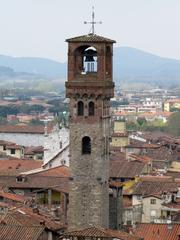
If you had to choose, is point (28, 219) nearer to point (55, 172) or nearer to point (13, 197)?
point (13, 197)

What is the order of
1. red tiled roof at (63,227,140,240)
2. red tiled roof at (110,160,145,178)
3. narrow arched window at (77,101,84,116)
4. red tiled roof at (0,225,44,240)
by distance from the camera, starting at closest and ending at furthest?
red tiled roof at (63,227,140,240) → red tiled roof at (0,225,44,240) → narrow arched window at (77,101,84,116) → red tiled roof at (110,160,145,178)

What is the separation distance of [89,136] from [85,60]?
3109mm

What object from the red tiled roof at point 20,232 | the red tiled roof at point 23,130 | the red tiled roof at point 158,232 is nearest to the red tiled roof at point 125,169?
the red tiled roof at point 158,232

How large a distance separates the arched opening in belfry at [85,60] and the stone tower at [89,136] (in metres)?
0.05

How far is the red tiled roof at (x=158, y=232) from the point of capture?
1707 inches

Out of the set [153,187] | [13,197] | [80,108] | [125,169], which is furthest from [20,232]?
[125,169]

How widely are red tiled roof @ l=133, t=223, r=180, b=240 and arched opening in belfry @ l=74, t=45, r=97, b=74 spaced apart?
649 cm

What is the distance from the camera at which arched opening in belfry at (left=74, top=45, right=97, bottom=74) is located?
46.0 metres

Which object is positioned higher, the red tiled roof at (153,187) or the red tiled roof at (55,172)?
the red tiled roof at (55,172)

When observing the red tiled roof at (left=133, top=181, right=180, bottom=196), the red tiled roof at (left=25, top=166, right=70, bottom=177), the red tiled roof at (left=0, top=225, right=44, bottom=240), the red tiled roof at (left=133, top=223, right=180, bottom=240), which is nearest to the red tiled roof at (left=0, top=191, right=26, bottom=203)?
the red tiled roof at (left=25, top=166, right=70, bottom=177)

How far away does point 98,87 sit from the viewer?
149ft

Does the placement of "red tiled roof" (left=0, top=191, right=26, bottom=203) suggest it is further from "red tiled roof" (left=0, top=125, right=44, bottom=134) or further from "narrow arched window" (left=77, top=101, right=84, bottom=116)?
"red tiled roof" (left=0, top=125, right=44, bottom=134)

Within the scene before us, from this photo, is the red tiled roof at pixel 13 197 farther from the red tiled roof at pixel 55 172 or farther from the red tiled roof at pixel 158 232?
the red tiled roof at pixel 158 232

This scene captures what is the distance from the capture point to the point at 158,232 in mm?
43625
